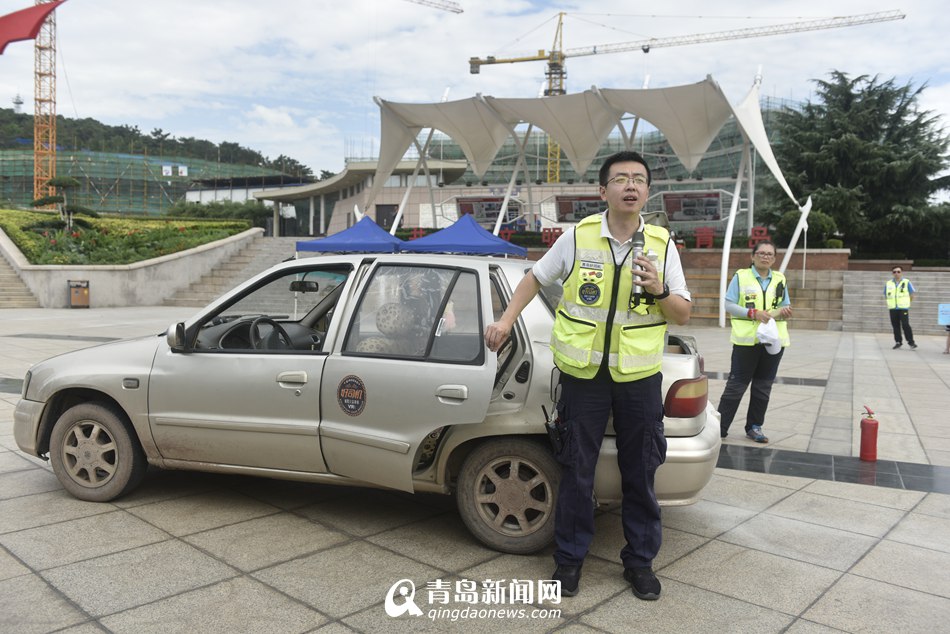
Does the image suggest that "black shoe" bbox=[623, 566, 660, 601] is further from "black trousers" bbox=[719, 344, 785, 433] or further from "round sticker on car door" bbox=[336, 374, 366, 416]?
"black trousers" bbox=[719, 344, 785, 433]

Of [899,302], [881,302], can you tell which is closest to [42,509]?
[899,302]

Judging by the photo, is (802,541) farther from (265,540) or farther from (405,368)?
(265,540)

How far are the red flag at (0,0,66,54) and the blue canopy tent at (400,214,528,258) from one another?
23.6ft

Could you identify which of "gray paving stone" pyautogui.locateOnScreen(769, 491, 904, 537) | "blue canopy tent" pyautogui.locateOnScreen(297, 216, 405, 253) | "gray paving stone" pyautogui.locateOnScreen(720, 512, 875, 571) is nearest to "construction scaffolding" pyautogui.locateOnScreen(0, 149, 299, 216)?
"blue canopy tent" pyautogui.locateOnScreen(297, 216, 405, 253)

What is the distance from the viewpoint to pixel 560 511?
3236mm

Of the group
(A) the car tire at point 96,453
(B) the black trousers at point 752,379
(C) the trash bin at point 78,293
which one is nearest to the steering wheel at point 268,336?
(A) the car tire at point 96,453

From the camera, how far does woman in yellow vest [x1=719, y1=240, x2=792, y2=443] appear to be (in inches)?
249

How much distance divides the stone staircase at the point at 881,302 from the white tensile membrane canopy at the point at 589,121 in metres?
2.45

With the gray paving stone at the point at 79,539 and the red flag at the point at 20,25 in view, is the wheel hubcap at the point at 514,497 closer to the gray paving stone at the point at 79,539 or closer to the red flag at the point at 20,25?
the gray paving stone at the point at 79,539

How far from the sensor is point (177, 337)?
162 inches

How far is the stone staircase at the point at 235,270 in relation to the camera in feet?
84.3

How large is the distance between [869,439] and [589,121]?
25.2 metres

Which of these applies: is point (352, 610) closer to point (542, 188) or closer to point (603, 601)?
point (603, 601)

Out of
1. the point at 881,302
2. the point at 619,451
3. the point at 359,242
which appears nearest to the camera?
the point at 619,451
